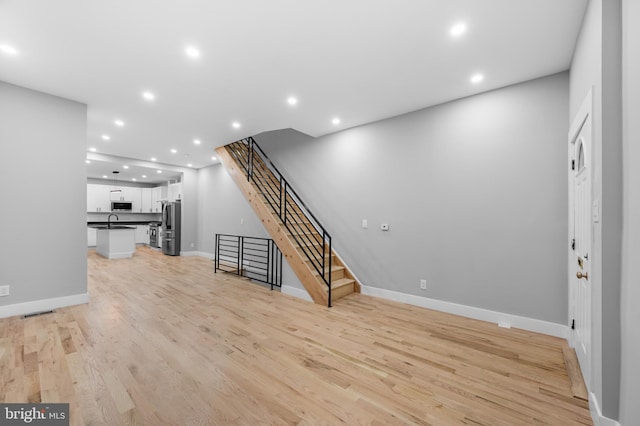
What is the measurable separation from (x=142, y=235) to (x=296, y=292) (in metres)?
9.79

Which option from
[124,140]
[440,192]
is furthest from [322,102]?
[124,140]

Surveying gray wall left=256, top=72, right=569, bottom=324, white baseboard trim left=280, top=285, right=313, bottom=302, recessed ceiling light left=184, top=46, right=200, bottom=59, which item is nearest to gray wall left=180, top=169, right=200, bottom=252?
white baseboard trim left=280, top=285, right=313, bottom=302

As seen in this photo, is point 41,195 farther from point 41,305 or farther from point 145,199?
point 145,199

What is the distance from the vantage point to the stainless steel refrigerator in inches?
325

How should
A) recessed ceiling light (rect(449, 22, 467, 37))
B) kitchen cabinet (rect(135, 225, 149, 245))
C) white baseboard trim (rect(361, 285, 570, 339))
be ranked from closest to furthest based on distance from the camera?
recessed ceiling light (rect(449, 22, 467, 37)) < white baseboard trim (rect(361, 285, 570, 339)) < kitchen cabinet (rect(135, 225, 149, 245))

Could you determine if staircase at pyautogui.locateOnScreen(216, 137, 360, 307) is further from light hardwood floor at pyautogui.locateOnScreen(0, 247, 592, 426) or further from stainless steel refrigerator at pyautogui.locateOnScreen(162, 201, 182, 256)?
stainless steel refrigerator at pyautogui.locateOnScreen(162, 201, 182, 256)

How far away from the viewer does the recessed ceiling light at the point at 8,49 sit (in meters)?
2.58

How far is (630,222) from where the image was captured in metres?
1.41

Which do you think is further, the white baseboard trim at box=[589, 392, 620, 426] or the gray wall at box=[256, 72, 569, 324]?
the gray wall at box=[256, 72, 569, 324]

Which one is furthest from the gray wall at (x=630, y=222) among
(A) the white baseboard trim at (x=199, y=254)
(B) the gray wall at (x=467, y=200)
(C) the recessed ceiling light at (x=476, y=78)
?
(A) the white baseboard trim at (x=199, y=254)

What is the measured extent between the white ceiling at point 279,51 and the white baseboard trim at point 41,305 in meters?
2.85

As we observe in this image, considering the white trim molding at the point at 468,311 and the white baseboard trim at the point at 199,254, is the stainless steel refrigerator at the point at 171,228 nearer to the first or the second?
the white baseboard trim at the point at 199,254

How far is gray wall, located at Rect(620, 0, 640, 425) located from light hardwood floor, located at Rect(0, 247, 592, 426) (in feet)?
1.79

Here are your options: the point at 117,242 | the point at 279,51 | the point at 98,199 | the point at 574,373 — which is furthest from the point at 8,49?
the point at 98,199
